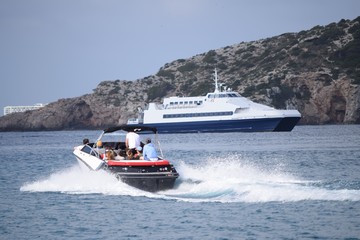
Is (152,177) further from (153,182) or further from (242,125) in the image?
(242,125)

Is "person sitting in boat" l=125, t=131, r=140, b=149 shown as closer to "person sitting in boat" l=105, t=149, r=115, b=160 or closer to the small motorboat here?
the small motorboat

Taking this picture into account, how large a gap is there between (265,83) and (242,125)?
4842 cm

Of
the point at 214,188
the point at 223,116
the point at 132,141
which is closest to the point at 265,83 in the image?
the point at 223,116

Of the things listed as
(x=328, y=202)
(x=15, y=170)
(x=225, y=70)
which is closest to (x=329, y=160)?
(x=15, y=170)

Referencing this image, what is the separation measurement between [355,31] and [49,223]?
14758cm

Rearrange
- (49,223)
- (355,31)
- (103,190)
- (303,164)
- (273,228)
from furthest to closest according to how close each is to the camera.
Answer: (355,31) < (303,164) < (103,190) < (49,223) < (273,228)

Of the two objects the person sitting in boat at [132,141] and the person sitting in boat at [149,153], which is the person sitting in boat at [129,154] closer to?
the person sitting in boat at [132,141]

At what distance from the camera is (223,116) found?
107 metres

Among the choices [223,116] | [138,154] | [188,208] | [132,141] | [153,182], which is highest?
[223,116]

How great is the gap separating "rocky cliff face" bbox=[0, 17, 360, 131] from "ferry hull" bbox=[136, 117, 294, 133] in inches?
1067

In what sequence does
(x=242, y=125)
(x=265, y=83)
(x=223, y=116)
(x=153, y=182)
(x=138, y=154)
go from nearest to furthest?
(x=153, y=182)
(x=138, y=154)
(x=242, y=125)
(x=223, y=116)
(x=265, y=83)

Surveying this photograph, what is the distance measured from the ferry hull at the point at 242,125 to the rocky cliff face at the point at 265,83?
27.1 metres

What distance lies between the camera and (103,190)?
3117cm

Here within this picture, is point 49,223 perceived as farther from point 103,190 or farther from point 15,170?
point 15,170
